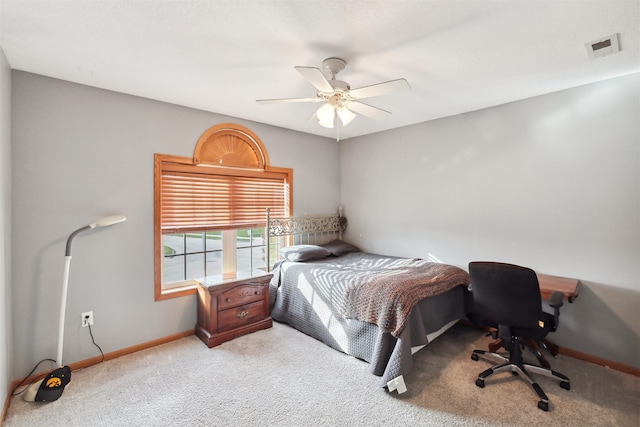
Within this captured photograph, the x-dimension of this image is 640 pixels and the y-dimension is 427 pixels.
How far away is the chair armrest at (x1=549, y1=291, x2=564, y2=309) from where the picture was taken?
218 cm

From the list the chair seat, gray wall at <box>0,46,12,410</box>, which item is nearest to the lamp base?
gray wall at <box>0,46,12,410</box>

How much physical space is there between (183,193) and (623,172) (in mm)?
4068

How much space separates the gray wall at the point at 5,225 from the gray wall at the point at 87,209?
122 millimetres

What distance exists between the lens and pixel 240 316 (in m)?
3.11

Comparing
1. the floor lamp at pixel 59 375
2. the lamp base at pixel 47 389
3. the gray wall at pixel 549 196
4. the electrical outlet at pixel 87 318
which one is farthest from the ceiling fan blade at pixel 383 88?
the lamp base at pixel 47 389

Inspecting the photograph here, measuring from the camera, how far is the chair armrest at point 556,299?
2182 mm

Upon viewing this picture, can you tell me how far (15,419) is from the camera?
193 centimetres

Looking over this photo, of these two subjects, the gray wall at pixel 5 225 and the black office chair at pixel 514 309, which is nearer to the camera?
the gray wall at pixel 5 225

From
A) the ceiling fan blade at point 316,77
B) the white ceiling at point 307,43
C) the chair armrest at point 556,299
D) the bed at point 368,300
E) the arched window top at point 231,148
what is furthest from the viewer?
the arched window top at point 231,148

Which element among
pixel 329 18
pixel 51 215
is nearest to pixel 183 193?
pixel 51 215

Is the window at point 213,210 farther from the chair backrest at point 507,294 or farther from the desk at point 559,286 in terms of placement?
the desk at point 559,286

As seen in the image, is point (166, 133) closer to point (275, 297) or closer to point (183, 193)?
point (183, 193)

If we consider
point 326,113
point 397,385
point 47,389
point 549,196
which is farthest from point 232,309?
point 549,196

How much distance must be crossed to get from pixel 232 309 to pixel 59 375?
136 centimetres
